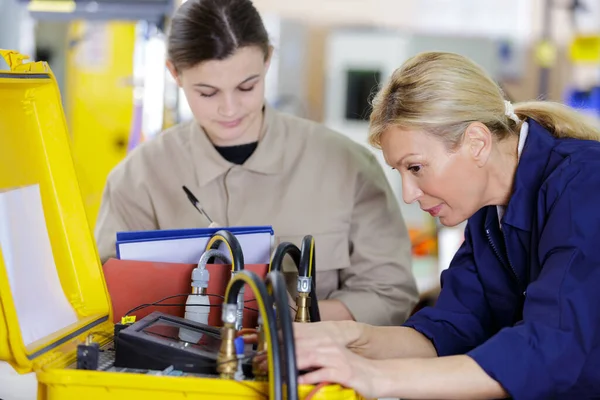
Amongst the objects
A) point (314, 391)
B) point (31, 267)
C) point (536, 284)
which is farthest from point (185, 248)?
point (536, 284)

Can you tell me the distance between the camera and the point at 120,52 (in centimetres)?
370

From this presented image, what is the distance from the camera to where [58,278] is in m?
1.37

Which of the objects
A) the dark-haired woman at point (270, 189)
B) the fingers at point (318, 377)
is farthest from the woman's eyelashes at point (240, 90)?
the fingers at point (318, 377)

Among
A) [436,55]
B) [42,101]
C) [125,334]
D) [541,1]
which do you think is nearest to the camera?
[125,334]

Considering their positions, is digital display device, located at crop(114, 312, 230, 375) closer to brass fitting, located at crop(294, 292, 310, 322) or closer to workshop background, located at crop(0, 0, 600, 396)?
brass fitting, located at crop(294, 292, 310, 322)

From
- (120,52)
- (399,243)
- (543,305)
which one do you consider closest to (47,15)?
(120,52)

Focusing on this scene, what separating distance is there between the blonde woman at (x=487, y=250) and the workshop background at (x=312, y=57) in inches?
11.4

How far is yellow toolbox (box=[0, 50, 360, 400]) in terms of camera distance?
3.43 feet

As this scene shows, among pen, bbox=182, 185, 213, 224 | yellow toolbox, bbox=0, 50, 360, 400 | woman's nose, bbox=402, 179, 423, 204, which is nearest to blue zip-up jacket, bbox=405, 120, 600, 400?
woman's nose, bbox=402, 179, 423, 204

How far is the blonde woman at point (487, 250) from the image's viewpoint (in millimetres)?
1161

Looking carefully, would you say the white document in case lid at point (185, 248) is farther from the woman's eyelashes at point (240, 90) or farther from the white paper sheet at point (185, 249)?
the woman's eyelashes at point (240, 90)

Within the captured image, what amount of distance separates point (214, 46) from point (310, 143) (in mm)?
358

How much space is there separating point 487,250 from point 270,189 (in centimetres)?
54

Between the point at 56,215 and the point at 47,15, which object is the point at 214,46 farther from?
the point at 47,15
